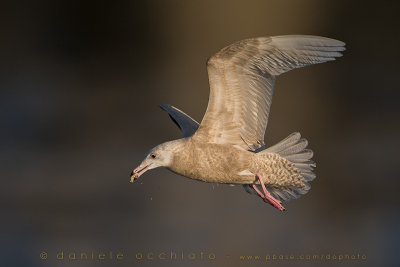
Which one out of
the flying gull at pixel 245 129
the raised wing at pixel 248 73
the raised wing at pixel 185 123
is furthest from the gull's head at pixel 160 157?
the raised wing at pixel 185 123

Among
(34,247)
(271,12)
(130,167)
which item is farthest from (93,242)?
(271,12)

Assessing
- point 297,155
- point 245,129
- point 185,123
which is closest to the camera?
point 245,129

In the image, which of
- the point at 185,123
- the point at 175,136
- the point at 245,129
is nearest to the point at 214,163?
the point at 245,129

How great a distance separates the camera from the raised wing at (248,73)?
5895 mm

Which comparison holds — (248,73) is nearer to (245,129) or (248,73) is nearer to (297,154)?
(245,129)

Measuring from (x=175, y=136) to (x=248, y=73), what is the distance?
5.29 meters

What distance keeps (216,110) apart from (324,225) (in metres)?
3.57

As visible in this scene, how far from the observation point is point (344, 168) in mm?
10734

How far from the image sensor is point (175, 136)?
11.2 metres

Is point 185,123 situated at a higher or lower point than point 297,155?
higher

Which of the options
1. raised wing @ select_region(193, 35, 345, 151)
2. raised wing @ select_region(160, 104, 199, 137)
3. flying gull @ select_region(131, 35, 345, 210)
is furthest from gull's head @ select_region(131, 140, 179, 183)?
raised wing @ select_region(160, 104, 199, 137)

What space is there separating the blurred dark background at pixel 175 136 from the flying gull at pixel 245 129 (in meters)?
2.00

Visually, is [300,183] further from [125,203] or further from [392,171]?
[392,171]

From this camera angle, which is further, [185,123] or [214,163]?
[185,123]
